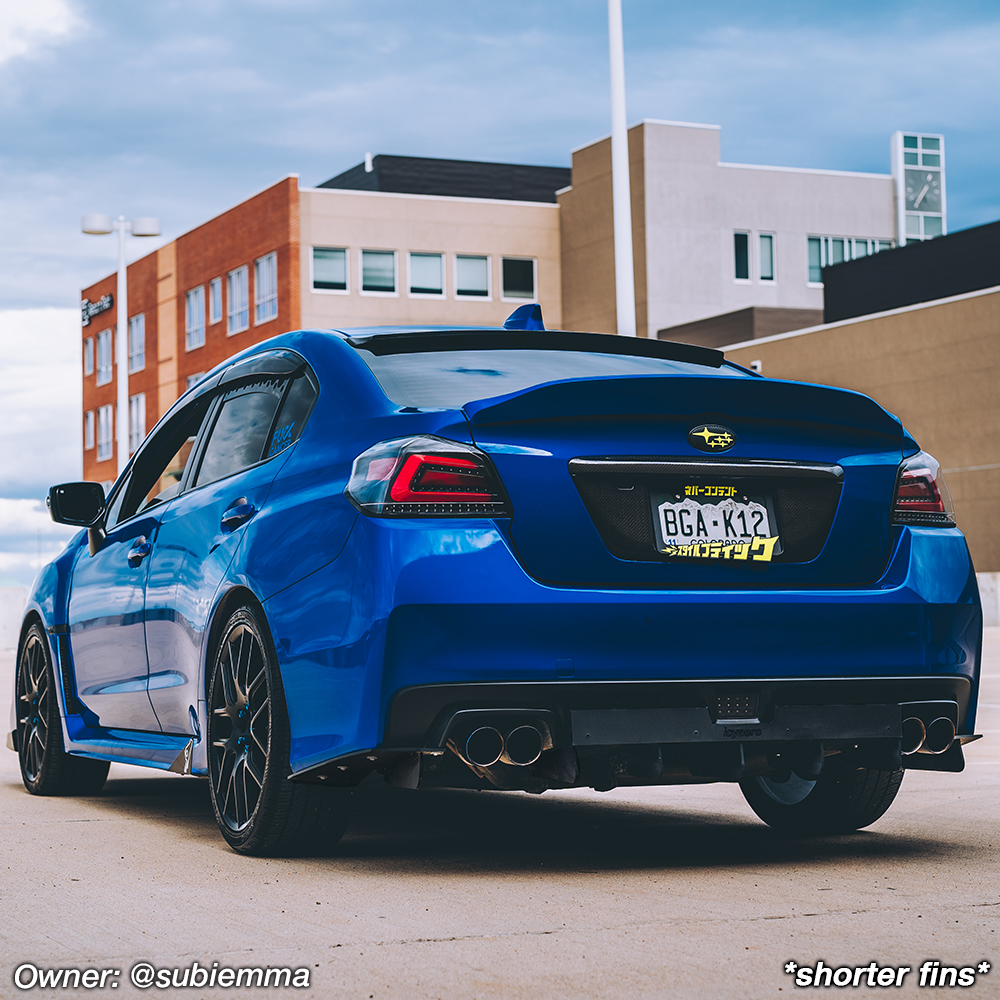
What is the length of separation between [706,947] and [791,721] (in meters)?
1.09

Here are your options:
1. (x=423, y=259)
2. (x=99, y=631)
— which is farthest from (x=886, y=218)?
(x=99, y=631)

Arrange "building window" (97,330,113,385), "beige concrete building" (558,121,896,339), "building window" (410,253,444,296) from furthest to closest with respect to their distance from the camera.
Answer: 1. "building window" (97,330,113,385)
2. "building window" (410,253,444,296)
3. "beige concrete building" (558,121,896,339)

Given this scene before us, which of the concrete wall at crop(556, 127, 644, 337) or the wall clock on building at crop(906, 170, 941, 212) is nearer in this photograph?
the concrete wall at crop(556, 127, 644, 337)

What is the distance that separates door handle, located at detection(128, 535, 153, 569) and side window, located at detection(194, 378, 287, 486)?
1.14ft

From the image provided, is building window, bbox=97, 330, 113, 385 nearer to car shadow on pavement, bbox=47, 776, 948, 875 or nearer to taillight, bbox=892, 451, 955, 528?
car shadow on pavement, bbox=47, 776, 948, 875

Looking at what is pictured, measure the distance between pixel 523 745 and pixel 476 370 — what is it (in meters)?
1.27

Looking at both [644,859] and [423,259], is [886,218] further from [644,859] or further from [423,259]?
[644,859]

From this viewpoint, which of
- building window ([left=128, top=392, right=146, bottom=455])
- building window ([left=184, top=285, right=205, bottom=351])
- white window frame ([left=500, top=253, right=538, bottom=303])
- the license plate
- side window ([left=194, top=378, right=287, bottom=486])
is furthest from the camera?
building window ([left=128, top=392, right=146, bottom=455])

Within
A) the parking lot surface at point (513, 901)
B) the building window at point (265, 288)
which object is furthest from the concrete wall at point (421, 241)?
the parking lot surface at point (513, 901)

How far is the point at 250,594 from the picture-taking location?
543 cm

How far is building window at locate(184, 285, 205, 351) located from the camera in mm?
56781

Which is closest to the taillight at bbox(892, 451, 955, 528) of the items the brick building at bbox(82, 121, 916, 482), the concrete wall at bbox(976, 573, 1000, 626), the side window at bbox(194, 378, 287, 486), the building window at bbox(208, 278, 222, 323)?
the side window at bbox(194, 378, 287, 486)

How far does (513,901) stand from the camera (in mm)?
4676

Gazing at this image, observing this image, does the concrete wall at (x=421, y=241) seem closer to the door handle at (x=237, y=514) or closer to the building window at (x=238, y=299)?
the building window at (x=238, y=299)
